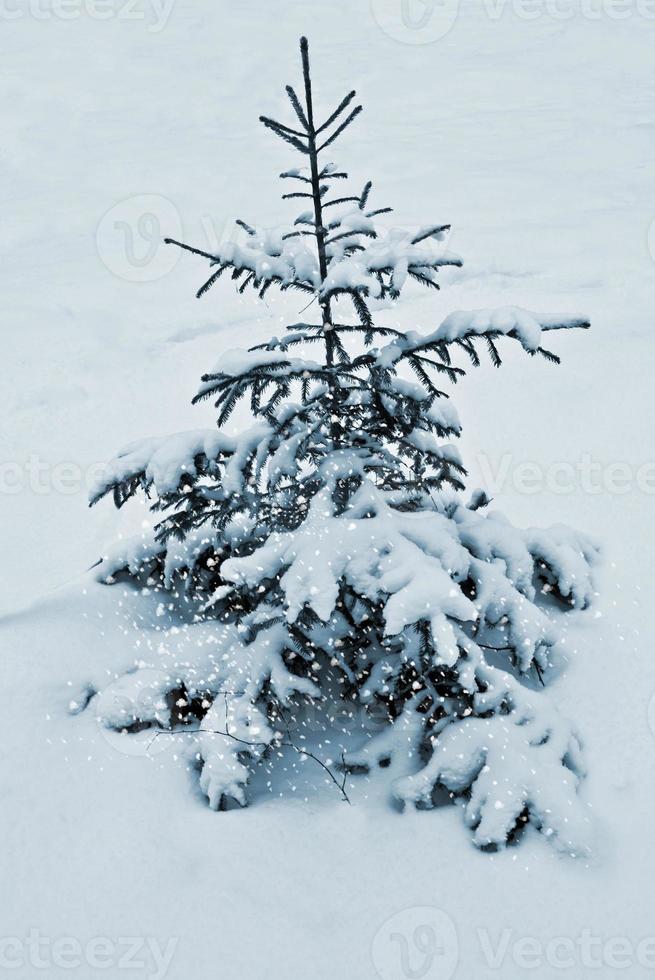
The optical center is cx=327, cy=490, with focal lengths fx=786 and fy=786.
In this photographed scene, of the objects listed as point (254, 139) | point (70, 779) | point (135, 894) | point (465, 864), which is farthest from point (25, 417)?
point (254, 139)

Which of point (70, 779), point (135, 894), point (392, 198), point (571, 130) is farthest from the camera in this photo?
point (571, 130)

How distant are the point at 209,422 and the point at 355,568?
641 cm

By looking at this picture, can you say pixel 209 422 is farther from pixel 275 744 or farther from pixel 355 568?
pixel 355 568

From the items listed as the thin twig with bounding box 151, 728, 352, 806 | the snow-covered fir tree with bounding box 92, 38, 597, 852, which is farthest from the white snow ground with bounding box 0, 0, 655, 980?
the snow-covered fir tree with bounding box 92, 38, 597, 852

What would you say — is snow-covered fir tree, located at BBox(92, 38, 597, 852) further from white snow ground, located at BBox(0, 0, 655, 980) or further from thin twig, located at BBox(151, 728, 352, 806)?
white snow ground, located at BBox(0, 0, 655, 980)

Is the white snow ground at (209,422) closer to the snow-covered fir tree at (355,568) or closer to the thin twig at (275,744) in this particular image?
the thin twig at (275,744)

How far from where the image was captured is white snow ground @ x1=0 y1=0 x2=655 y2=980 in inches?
147

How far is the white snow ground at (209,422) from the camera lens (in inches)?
147

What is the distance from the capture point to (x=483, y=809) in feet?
13.0

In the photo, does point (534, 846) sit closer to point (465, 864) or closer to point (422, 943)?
point (465, 864)

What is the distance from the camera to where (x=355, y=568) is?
12.5ft

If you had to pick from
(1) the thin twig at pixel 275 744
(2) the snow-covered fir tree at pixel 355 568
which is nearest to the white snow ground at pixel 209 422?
(1) the thin twig at pixel 275 744

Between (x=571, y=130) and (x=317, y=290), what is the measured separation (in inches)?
801

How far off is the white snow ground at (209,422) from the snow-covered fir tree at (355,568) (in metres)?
0.30
